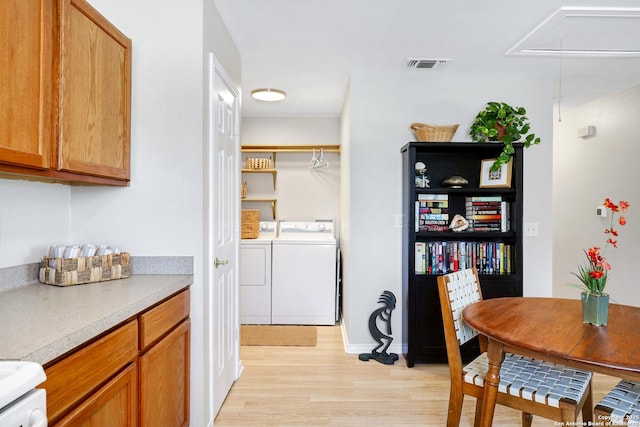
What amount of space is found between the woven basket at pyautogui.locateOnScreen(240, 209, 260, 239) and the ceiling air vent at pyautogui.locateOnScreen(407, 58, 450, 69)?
2.15 m

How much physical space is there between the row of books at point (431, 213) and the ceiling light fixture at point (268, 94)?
1647mm

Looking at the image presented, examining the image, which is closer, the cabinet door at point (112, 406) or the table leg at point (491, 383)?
the cabinet door at point (112, 406)

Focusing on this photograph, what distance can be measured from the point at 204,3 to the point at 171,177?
35.1 inches

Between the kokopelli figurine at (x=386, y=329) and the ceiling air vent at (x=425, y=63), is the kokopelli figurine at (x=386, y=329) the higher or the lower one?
the lower one

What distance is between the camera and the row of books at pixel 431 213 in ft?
10.2

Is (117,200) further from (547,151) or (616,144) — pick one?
(616,144)

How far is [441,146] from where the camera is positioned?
301 cm

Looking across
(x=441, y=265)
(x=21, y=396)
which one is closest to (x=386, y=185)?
(x=441, y=265)

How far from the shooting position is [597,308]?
166cm

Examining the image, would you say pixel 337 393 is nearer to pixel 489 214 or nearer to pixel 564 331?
pixel 564 331

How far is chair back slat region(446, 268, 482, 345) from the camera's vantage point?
1.92 m

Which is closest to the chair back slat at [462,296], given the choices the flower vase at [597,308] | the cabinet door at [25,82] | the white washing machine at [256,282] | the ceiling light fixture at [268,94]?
the flower vase at [597,308]

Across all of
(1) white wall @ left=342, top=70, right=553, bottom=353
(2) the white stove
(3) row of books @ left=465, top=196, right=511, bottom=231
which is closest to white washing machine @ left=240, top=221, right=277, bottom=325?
(1) white wall @ left=342, top=70, right=553, bottom=353

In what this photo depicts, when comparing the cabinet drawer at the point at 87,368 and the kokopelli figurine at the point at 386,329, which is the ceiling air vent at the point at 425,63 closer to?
the kokopelli figurine at the point at 386,329
